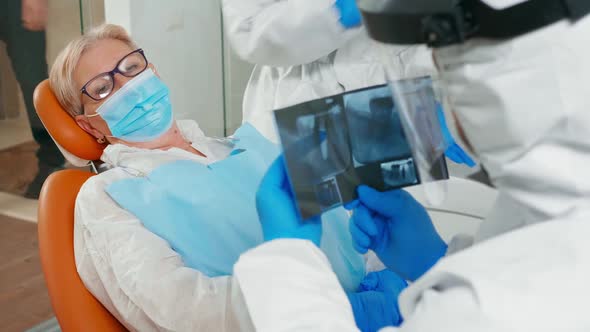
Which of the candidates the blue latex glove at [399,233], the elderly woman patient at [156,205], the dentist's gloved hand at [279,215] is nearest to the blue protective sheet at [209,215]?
the elderly woman patient at [156,205]

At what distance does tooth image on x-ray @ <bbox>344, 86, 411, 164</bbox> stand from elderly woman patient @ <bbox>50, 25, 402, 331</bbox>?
355 mm

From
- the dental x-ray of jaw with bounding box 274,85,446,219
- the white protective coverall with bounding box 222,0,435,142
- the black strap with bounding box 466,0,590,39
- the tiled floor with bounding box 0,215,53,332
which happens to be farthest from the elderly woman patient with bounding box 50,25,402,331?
the tiled floor with bounding box 0,215,53,332

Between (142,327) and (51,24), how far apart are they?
1724 millimetres

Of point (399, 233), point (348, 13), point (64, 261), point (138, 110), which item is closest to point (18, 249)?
point (138, 110)

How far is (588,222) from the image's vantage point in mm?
750

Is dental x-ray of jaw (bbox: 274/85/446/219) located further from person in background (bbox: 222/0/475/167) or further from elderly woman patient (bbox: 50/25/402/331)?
person in background (bbox: 222/0/475/167)

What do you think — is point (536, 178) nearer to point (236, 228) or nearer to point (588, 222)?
point (588, 222)

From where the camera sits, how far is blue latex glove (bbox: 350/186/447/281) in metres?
1.21

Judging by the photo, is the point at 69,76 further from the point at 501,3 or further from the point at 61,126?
the point at 501,3

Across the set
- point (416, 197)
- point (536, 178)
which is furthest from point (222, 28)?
point (536, 178)

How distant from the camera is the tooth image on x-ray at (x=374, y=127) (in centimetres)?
114

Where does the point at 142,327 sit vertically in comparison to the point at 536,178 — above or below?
below

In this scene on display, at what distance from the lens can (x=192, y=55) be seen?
2.99m

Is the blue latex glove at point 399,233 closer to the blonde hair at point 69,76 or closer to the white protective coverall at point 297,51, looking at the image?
the white protective coverall at point 297,51
